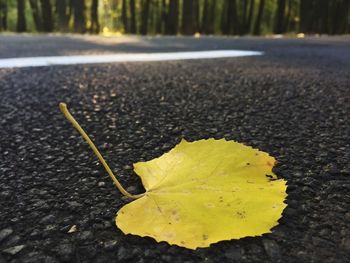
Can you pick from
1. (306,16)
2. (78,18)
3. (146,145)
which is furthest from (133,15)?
(146,145)

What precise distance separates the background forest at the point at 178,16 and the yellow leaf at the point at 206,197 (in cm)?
1294

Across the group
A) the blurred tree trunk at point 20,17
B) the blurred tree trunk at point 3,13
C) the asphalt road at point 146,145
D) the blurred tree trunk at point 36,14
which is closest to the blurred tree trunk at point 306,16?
the blurred tree trunk at point 36,14

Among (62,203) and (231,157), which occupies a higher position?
(231,157)

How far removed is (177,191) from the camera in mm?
952

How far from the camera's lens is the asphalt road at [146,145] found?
0.84 meters

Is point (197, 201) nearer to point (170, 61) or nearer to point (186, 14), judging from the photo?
point (170, 61)

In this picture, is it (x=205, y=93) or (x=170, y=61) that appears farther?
(x=170, y=61)

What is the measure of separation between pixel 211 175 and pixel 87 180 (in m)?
0.36

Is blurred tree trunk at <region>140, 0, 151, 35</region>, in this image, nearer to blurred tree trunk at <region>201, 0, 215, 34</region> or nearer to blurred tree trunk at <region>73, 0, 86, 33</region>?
blurred tree trunk at <region>201, 0, 215, 34</region>

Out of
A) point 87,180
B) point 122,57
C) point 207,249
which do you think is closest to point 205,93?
point 87,180

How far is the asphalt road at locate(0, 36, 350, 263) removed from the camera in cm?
84

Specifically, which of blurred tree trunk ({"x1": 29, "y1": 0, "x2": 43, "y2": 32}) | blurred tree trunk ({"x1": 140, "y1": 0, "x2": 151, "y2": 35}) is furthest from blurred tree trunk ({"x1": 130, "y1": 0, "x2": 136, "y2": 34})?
blurred tree trunk ({"x1": 29, "y1": 0, "x2": 43, "y2": 32})

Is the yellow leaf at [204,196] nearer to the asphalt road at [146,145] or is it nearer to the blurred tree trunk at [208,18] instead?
the asphalt road at [146,145]

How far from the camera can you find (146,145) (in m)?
1.47
